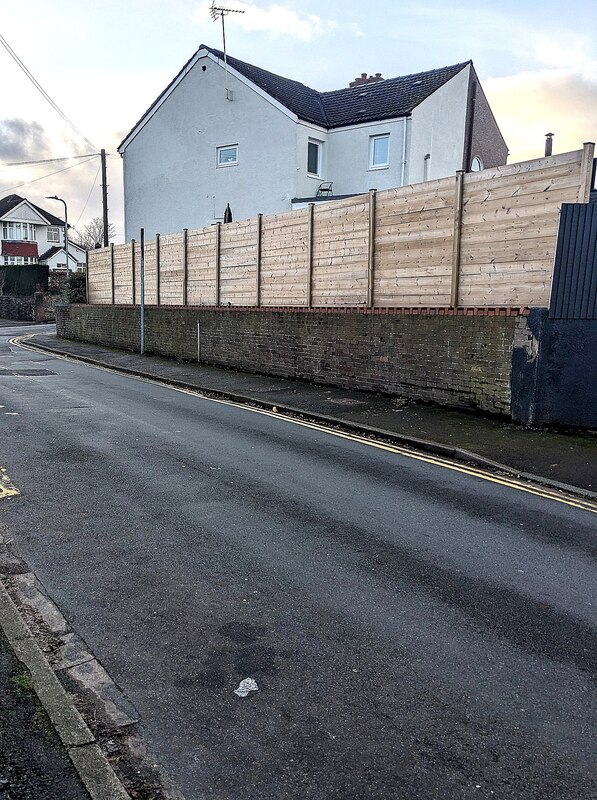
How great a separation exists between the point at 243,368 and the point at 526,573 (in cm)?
1336

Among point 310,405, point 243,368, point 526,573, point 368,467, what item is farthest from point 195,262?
point 526,573

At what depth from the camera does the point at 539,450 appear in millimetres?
9141

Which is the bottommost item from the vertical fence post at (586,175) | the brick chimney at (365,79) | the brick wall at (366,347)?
the brick wall at (366,347)

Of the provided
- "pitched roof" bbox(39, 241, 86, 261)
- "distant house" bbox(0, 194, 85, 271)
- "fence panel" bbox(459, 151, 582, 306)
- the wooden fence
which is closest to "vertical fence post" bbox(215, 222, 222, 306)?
the wooden fence

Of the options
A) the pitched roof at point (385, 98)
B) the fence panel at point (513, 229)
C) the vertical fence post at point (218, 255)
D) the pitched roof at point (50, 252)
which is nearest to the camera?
the fence panel at point (513, 229)

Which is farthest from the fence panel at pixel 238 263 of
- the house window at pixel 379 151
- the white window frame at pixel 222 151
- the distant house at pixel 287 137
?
the white window frame at pixel 222 151

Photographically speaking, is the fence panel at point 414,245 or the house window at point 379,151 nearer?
the fence panel at point 414,245

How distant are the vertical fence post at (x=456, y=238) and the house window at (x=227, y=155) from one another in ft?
60.4

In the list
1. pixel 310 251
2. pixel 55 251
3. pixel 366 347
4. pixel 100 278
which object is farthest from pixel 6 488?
pixel 55 251

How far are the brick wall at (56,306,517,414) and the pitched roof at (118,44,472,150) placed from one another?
11.8 metres

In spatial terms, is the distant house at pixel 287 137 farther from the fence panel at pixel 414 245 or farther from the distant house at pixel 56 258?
the distant house at pixel 56 258

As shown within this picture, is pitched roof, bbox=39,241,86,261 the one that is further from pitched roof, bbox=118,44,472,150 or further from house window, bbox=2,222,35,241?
pitched roof, bbox=118,44,472,150

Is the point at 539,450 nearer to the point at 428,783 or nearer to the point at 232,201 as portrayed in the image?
the point at 428,783

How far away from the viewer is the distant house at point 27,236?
73188mm
